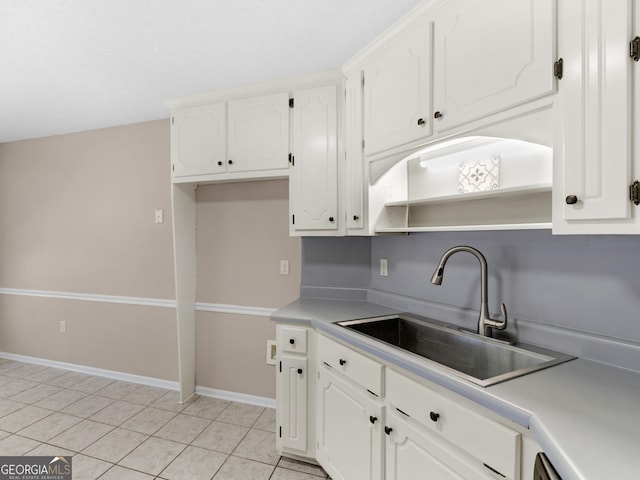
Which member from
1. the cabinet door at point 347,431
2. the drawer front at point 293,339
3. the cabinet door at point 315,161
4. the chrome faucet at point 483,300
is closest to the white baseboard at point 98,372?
the drawer front at point 293,339

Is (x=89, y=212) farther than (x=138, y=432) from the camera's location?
Yes

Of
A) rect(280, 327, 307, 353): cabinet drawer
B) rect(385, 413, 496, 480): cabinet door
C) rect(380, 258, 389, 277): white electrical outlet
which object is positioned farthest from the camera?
rect(380, 258, 389, 277): white electrical outlet

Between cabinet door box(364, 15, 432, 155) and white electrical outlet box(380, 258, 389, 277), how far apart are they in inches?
28.8

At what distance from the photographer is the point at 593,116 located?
90 centimetres

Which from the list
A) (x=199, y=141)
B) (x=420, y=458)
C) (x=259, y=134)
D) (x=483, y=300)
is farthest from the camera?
(x=199, y=141)

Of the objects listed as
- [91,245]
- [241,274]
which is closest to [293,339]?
[241,274]

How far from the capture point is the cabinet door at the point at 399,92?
1.43 metres

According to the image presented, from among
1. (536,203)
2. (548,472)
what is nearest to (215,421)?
(548,472)

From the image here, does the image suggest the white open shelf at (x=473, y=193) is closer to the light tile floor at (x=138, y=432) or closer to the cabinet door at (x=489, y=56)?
the cabinet door at (x=489, y=56)

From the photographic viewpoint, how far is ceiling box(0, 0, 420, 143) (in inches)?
57.2

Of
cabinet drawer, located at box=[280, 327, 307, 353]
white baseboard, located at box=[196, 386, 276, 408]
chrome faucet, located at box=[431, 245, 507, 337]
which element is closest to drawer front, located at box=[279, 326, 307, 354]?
cabinet drawer, located at box=[280, 327, 307, 353]

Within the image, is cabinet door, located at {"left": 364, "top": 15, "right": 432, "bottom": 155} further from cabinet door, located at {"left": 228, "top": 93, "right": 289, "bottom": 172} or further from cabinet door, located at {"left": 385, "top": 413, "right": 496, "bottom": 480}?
cabinet door, located at {"left": 385, "top": 413, "right": 496, "bottom": 480}

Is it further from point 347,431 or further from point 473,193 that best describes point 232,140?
point 347,431

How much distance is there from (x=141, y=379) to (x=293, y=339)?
1995 mm
